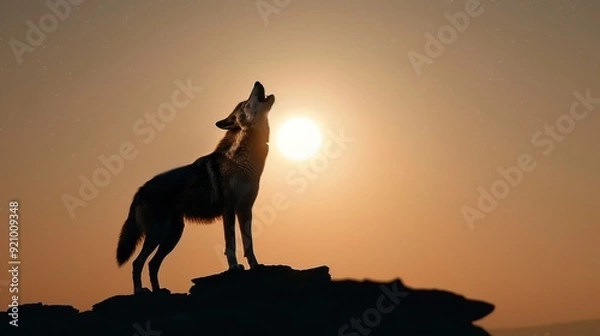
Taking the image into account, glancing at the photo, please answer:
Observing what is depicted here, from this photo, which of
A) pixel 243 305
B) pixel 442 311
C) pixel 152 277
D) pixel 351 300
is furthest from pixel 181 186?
pixel 442 311

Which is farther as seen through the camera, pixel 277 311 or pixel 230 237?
pixel 230 237

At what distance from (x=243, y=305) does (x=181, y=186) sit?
3477 mm

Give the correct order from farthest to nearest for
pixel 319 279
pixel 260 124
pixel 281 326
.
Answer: pixel 260 124, pixel 319 279, pixel 281 326

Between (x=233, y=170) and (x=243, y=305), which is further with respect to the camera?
(x=233, y=170)

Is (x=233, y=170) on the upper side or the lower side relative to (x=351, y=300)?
upper

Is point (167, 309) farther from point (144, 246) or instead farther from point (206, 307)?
point (144, 246)

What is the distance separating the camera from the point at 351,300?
55.2 ft

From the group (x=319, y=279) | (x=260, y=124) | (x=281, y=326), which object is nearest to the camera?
(x=281, y=326)

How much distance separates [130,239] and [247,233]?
3034mm

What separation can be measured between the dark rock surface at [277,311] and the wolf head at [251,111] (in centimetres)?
335

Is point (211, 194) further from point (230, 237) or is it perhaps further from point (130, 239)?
point (130, 239)

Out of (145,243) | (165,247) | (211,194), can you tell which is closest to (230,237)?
(211,194)

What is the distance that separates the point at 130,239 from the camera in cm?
1930

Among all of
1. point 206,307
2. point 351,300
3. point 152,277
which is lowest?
point 351,300
